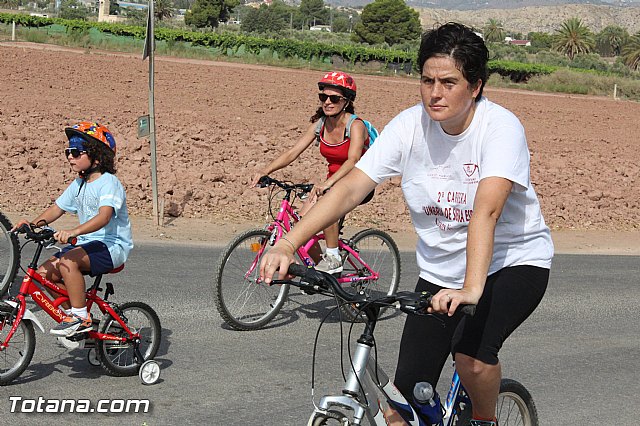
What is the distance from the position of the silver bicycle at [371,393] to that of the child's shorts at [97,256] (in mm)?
2768

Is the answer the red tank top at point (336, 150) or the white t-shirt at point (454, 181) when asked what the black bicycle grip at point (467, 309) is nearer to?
the white t-shirt at point (454, 181)

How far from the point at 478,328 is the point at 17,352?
329 centimetres

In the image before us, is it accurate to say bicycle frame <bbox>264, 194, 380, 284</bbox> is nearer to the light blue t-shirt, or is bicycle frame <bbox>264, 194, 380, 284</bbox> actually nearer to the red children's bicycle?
the red children's bicycle

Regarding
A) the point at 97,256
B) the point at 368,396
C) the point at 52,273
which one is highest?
the point at 368,396

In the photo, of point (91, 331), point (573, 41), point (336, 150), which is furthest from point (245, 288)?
point (573, 41)

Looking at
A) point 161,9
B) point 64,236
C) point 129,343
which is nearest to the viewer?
point 64,236

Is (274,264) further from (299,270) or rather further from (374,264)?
(374,264)

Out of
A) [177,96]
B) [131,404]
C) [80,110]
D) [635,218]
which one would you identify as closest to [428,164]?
[131,404]

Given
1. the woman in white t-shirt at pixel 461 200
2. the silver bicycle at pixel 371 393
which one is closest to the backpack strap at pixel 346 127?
the woman in white t-shirt at pixel 461 200

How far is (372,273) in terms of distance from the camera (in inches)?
347

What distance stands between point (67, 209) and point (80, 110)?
1732 centimetres

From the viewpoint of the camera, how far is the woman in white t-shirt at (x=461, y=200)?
3.95 m

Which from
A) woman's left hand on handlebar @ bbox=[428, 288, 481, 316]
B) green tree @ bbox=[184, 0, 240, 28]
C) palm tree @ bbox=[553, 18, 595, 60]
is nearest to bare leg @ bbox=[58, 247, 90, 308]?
woman's left hand on handlebar @ bbox=[428, 288, 481, 316]

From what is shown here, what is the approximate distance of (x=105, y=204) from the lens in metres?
6.26
